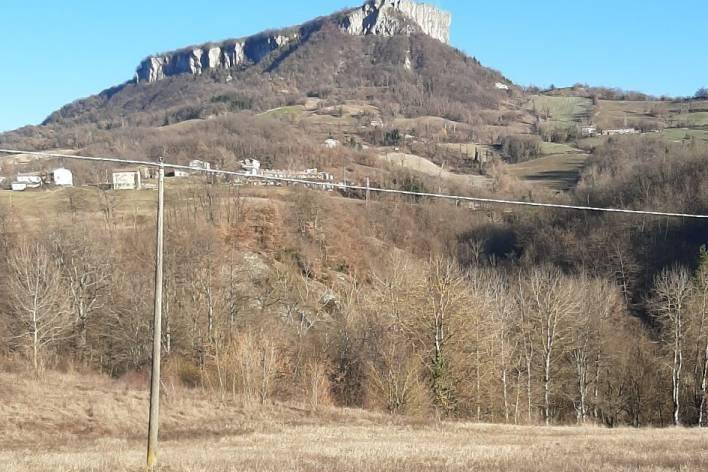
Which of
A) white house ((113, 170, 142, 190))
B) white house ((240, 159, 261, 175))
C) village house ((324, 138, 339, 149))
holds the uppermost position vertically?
village house ((324, 138, 339, 149))

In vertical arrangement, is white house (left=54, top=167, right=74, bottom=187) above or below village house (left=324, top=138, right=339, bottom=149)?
below

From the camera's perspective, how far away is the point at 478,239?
10962cm

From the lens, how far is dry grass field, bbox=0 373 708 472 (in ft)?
48.6

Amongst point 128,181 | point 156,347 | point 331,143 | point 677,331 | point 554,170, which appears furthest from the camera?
point 331,143

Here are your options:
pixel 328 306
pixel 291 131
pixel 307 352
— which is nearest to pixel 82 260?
pixel 307 352

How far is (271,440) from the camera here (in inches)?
842

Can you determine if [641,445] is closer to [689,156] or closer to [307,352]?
[307,352]

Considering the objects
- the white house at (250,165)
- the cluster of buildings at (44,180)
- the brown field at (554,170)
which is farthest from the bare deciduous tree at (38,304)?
the brown field at (554,170)

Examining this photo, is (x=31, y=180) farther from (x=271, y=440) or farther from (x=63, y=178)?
(x=271, y=440)

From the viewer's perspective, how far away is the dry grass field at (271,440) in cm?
1483

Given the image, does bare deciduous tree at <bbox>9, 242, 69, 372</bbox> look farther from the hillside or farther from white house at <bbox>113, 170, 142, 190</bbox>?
white house at <bbox>113, 170, 142, 190</bbox>

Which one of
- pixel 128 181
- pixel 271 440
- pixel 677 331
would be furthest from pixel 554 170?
pixel 271 440

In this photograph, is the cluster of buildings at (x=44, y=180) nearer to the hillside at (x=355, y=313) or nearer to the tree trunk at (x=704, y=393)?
the hillside at (x=355, y=313)

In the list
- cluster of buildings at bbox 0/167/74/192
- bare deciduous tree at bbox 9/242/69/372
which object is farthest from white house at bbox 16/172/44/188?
bare deciduous tree at bbox 9/242/69/372
